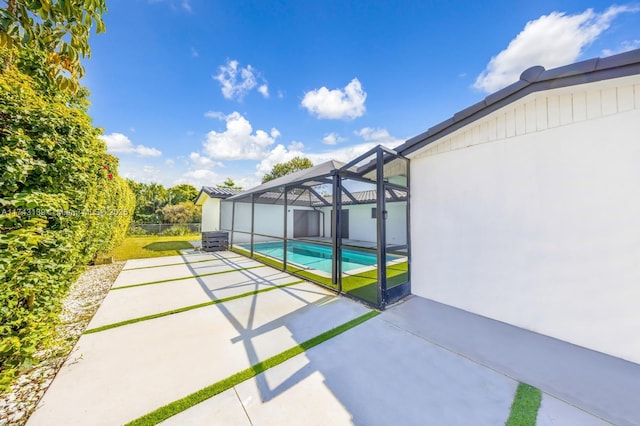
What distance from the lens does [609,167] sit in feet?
9.43

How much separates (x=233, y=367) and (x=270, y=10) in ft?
29.9

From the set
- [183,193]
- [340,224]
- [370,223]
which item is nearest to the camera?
[340,224]

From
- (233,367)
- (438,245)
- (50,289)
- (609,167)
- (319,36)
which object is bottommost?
(233,367)

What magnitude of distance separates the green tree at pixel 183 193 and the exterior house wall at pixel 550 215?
28138mm

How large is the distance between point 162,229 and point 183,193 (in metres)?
12.4

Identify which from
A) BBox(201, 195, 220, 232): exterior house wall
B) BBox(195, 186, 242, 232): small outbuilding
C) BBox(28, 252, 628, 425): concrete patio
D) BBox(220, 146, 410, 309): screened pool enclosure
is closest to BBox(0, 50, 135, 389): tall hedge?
BBox(28, 252, 628, 425): concrete patio

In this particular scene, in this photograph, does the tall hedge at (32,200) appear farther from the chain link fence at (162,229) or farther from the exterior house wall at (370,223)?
the chain link fence at (162,229)

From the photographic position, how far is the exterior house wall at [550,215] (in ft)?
9.16

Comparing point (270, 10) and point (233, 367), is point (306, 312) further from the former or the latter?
point (270, 10)

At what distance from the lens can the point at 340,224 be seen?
530cm

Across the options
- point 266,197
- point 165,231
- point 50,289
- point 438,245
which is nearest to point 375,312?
point 438,245

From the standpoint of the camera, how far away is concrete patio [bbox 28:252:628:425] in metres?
1.95

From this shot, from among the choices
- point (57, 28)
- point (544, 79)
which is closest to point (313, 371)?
point (57, 28)

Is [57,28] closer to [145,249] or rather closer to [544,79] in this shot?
[544,79]
